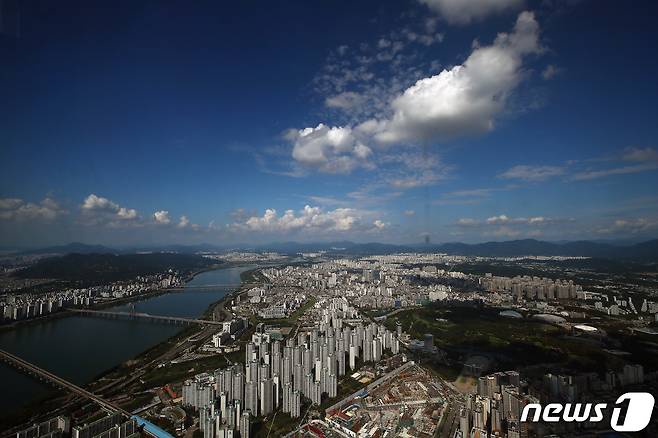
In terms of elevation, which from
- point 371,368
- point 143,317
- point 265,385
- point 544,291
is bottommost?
point 143,317

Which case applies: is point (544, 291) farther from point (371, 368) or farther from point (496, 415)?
point (496, 415)

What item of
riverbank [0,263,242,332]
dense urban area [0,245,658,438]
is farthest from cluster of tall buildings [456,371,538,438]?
riverbank [0,263,242,332]

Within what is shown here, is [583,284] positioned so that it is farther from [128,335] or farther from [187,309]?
[128,335]

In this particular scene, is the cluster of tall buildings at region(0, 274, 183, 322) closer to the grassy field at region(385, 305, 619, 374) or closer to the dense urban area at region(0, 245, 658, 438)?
the dense urban area at region(0, 245, 658, 438)

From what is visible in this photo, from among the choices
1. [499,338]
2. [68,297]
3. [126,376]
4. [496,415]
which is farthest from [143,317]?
[496,415]

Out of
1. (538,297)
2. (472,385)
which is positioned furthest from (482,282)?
(472,385)
